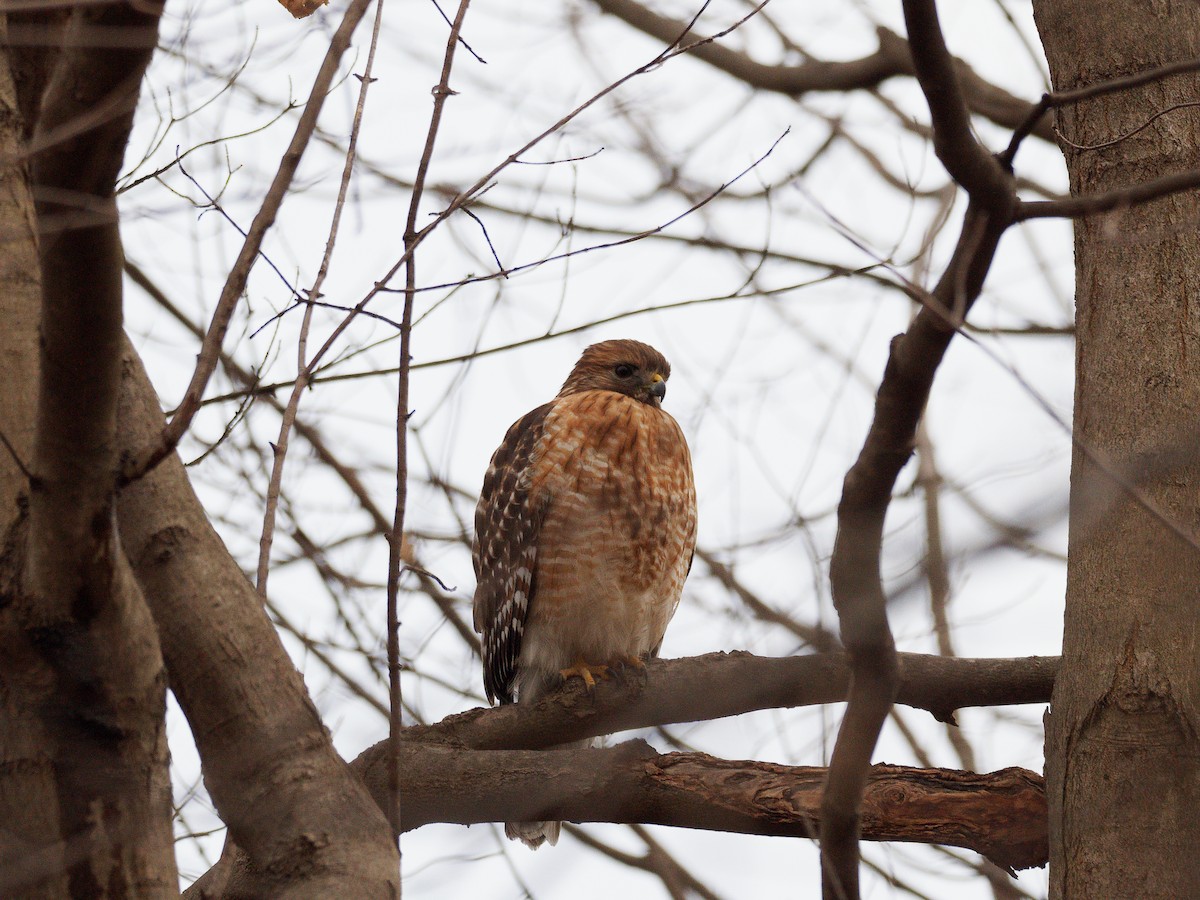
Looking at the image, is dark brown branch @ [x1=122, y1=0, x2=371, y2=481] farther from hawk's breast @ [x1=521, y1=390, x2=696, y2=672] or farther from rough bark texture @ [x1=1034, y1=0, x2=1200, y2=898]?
hawk's breast @ [x1=521, y1=390, x2=696, y2=672]

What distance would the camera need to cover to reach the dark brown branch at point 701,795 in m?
3.42

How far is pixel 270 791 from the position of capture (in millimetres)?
2369

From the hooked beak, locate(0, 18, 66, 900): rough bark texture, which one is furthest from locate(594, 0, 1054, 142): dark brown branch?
locate(0, 18, 66, 900): rough bark texture

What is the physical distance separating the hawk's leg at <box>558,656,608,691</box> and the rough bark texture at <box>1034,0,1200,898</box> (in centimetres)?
187

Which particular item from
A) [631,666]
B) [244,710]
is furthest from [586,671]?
[244,710]

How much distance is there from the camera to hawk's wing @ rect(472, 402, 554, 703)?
5.11 meters

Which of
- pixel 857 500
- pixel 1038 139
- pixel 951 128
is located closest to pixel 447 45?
pixel 951 128

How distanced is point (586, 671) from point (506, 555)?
1.94ft

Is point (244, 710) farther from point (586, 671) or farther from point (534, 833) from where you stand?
point (534, 833)

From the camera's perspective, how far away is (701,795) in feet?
11.7

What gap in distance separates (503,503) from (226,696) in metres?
2.81

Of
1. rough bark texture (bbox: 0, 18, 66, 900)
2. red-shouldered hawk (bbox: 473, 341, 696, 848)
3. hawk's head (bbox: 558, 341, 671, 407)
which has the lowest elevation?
rough bark texture (bbox: 0, 18, 66, 900)

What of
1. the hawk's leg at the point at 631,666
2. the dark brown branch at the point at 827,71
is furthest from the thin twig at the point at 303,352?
the dark brown branch at the point at 827,71

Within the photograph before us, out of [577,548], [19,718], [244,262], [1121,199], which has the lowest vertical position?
[19,718]
